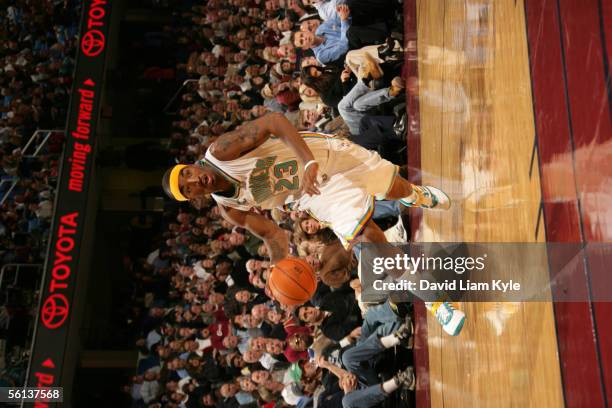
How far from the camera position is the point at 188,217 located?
7.34 m

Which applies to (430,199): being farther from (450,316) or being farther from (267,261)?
(267,261)

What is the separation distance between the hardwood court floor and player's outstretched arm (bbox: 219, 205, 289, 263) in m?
0.92

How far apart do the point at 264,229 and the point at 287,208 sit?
24cm

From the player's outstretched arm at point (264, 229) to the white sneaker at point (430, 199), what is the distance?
30.7 inches

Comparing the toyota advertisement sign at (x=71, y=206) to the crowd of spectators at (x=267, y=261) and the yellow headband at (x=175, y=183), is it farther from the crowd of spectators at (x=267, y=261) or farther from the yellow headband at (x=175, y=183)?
the yellow headband at (x=175, y=183)

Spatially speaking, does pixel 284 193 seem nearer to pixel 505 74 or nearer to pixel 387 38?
pixel 505 74

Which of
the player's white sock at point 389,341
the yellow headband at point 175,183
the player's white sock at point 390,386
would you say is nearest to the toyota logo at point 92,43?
the yellow headband at point 175,183

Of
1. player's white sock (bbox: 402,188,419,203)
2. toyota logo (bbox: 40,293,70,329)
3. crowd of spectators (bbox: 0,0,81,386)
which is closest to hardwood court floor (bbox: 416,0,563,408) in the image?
player's white sock (bbox: 402,188,419,203)

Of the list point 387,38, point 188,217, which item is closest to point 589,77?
point 387,38

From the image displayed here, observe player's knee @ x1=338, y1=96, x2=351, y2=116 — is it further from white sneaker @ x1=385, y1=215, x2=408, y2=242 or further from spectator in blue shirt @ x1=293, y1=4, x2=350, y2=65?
white sneaker @ x1=385, y1=215, x2=408, y2=242

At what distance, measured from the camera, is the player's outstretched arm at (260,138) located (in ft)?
10.2

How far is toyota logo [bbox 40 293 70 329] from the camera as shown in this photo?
705 cm

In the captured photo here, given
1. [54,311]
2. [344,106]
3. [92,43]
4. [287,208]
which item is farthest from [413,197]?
[92,43]

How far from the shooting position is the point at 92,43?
832 centimetres
